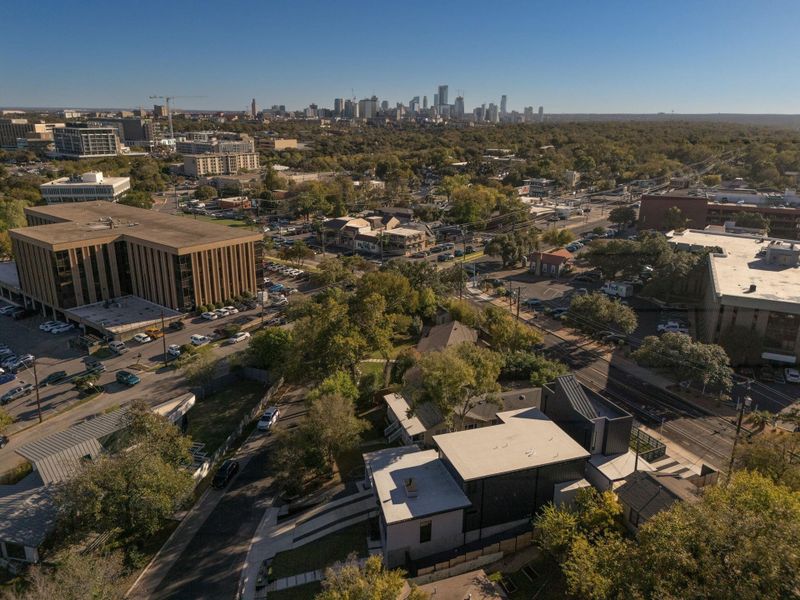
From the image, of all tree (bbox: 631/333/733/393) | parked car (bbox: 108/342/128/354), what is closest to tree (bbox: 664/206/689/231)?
tree (bbox: 631/333/733/393)

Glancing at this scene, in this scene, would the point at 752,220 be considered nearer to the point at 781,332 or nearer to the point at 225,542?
the point at 781,332

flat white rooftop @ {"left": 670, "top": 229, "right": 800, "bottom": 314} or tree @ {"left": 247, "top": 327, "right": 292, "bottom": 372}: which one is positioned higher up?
flat white rooftop @ {"left": 670, "top": 229, "right": 800, "bottom": 314}

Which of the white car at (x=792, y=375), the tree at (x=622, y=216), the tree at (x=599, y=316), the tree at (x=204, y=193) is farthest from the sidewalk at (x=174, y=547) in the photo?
the tree at (x=204, y=193)

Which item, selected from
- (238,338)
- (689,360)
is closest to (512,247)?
(689,360)

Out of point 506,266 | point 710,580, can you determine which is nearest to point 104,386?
point 710,580

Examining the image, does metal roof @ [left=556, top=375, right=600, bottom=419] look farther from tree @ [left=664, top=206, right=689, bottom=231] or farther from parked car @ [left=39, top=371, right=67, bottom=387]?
tree @ [left=664, top=206, right=689, bottom=231]

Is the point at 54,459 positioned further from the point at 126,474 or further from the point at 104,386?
the point at 104,386

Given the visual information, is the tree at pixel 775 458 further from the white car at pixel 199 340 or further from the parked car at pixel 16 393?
the parked car at pixel 16 393
